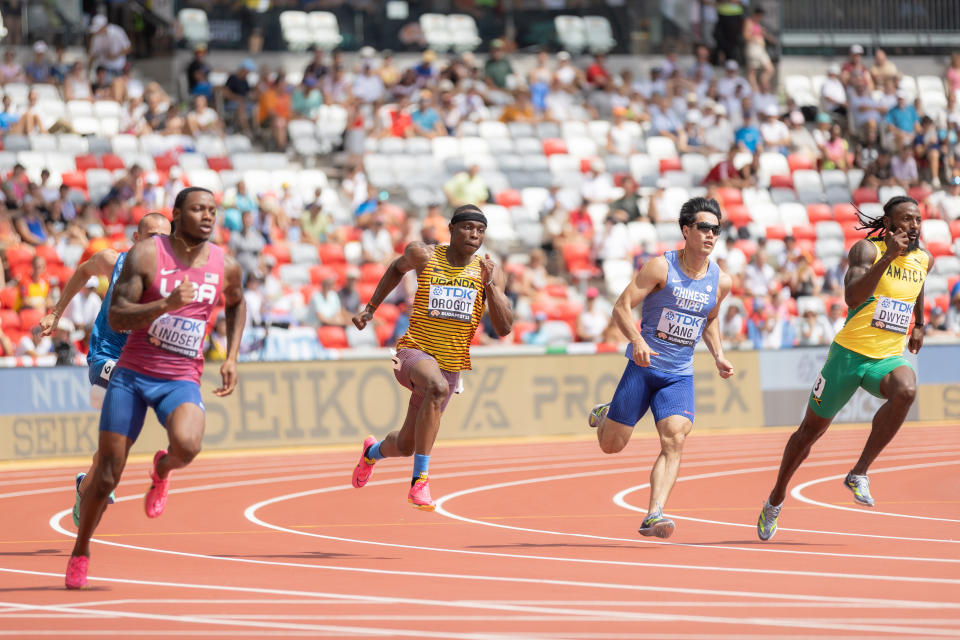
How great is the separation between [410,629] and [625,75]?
2436cm

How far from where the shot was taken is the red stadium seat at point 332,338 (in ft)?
72.7

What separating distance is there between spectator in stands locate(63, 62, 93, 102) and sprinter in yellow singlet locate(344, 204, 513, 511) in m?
15.8

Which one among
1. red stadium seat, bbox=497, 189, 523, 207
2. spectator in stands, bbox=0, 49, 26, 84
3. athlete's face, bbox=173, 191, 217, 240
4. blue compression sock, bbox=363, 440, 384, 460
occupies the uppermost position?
spectator in stands, bbox=0, 49, 26, 84

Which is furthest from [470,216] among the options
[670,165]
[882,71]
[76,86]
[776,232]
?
[882,71]

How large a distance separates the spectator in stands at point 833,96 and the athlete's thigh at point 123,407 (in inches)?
977

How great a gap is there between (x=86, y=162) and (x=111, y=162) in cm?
36

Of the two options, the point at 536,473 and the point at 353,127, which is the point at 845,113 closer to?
the point at 353,127

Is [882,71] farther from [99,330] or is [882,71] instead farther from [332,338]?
[99,330]

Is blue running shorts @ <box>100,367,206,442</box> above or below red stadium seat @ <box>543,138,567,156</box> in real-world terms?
below

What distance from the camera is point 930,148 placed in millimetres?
29781

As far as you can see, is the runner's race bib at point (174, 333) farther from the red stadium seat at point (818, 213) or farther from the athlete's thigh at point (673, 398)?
the red stadium seat at point (818, 213)

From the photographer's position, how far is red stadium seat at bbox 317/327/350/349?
2216 centimetres

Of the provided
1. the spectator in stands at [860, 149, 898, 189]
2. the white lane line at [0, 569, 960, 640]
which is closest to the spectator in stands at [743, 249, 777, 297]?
the spectator in stands at [860, 149, 898, 189]

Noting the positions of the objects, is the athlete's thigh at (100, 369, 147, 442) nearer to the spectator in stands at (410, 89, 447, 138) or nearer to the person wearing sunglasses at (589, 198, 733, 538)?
the person wearing sunglasses at (589, 198, 733, 538)
